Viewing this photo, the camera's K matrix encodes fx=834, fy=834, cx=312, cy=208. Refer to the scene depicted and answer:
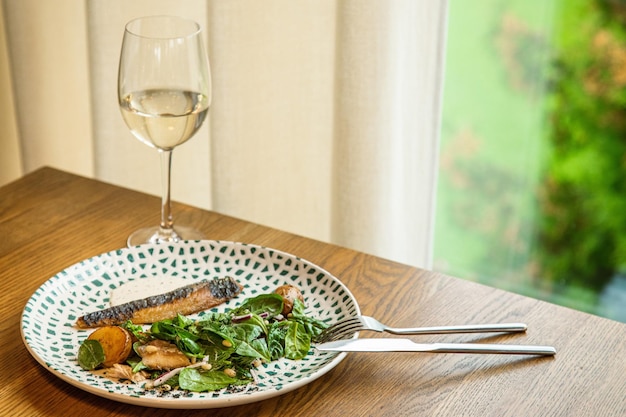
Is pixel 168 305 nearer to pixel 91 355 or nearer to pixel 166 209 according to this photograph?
pixel 91 355

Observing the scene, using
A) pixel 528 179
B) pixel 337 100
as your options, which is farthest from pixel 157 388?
pixel 528 179

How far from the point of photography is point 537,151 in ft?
7.32

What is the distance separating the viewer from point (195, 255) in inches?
43.3

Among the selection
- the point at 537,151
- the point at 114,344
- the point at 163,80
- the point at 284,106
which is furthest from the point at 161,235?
the point at 537,151

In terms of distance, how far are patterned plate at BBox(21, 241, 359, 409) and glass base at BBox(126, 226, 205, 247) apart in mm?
72

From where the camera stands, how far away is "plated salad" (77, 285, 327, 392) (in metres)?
0.83

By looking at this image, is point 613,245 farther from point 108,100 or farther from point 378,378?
point 378,378

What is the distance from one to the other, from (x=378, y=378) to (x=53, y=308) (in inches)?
15.3

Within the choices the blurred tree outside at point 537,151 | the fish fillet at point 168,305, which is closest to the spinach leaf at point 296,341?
the fish fillet at point 168,305

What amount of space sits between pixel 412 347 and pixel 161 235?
1.48 feet

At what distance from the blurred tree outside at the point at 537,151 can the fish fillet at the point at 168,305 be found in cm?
136

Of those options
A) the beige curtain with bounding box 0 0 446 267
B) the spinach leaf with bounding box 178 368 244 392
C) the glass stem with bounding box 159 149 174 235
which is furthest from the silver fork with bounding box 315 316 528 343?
the beige curtain with bounding box 0 0 446 267

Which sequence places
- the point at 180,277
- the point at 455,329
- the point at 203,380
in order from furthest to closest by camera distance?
the point at 180,277
the point at 455,329
the point at 203,380

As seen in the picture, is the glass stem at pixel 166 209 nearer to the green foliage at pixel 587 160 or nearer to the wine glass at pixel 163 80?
the wine glass at pixel 163 80
